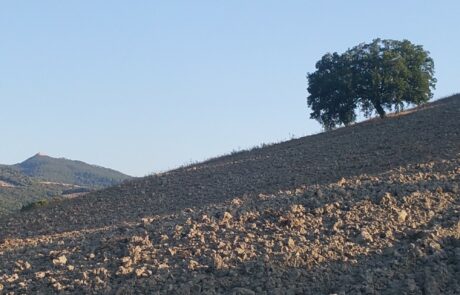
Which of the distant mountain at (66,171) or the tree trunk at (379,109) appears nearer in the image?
the tree trunk at (379,109)

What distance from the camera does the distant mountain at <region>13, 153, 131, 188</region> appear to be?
109 m

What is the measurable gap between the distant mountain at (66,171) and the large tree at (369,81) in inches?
2895

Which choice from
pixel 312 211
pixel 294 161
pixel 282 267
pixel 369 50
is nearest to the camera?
pixel 282 267

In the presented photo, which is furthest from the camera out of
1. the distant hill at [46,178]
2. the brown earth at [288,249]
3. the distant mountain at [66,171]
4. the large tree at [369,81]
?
the distant mountain at [66,171]

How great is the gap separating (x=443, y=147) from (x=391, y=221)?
9355 mm

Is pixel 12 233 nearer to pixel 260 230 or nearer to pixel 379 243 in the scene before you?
pixel 260 230

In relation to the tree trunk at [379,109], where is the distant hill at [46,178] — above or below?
above

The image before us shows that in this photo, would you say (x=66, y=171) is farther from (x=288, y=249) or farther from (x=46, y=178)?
(x=288, y=249)

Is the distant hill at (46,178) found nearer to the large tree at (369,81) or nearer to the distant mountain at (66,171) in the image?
the distant mountain at (66,171)

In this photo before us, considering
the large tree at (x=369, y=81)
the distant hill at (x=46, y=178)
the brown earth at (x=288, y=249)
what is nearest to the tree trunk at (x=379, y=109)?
the large tree at (x=369, y=81)

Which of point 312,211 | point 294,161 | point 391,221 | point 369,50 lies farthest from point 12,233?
point 369,50

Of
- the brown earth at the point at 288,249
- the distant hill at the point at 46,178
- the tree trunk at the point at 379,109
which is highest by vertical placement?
the distant hill at the point at 46,178

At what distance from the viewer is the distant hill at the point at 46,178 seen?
7425cm

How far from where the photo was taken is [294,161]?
23.3 m
